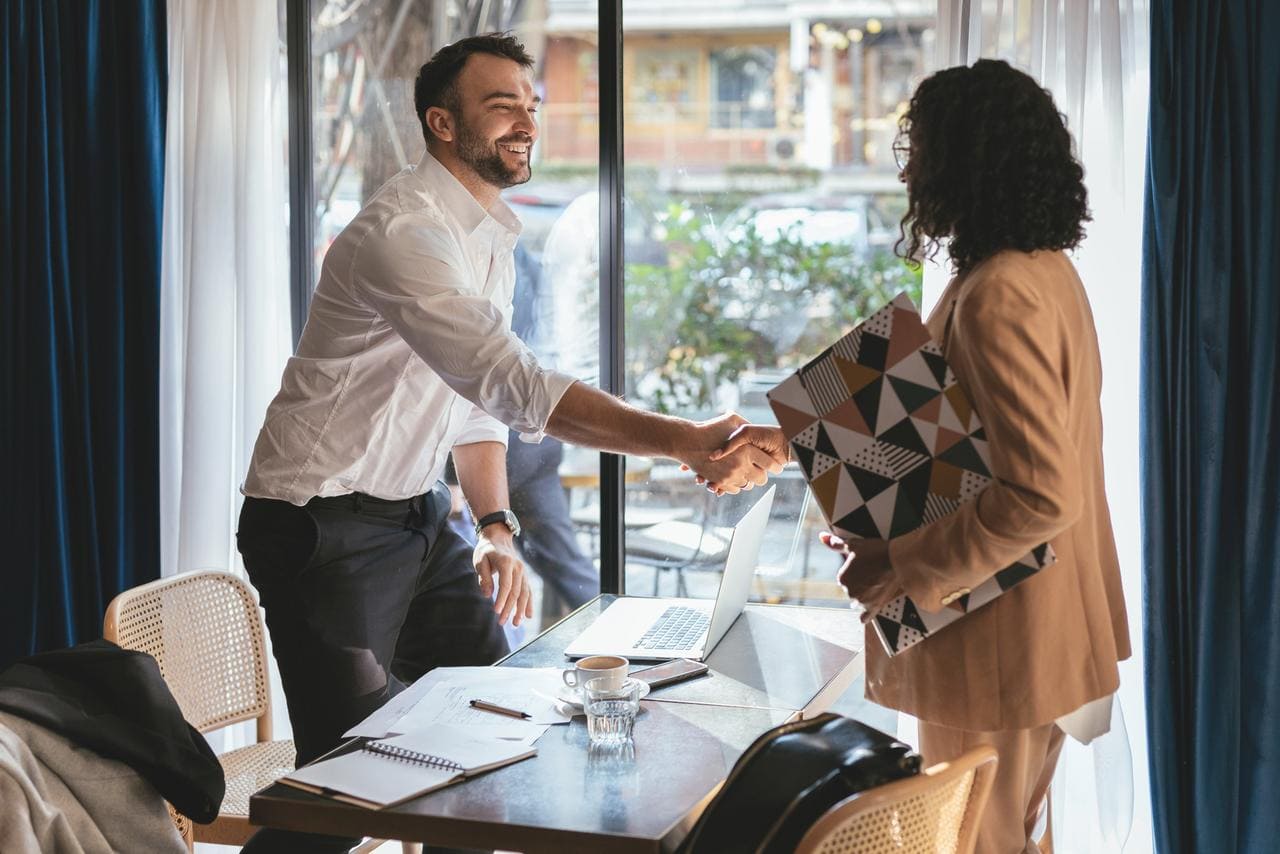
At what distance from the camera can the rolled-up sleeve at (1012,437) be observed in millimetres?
1444

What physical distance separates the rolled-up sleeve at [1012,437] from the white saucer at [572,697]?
455mm

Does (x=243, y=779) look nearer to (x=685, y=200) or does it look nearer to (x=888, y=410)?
(x=888, y=410)

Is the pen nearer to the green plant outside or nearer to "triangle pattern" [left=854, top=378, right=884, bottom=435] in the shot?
"triangle pattern" [left=854, top=378, right=884, bottom=435]

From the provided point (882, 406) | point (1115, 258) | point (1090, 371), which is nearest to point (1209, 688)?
point (1115, 258)

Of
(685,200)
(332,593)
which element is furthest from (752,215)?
(332,593)

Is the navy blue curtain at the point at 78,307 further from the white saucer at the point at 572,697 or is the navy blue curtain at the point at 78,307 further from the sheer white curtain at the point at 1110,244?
the sheer white curtain at the point at 1110,244

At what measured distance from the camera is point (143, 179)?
3182 millimetres

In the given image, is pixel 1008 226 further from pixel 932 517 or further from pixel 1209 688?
pixel 1209 688

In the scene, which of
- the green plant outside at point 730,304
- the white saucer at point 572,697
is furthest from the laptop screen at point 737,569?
the green plant outside at point 730,304

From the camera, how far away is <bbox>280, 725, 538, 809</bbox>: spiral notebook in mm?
1426

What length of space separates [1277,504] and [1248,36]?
2.95ft

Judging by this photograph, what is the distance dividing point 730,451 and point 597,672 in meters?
0.56

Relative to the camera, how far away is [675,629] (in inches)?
86.8

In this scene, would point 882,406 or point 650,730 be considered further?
point 650,730
